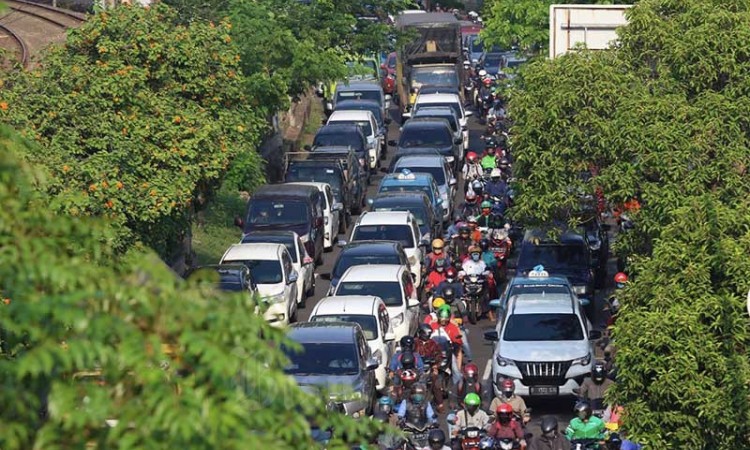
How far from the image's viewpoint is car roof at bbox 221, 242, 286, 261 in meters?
28.0

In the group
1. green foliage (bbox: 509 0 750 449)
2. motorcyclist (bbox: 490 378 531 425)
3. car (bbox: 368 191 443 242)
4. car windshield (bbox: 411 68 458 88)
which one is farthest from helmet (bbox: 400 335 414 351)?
car windshield (bbox: 411 68 458 88)

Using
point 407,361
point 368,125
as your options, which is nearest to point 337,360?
point 407,361

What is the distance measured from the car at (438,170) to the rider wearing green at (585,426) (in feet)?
59.4

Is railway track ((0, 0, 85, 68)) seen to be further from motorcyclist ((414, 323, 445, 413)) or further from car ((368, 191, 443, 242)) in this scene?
motorcyclist ((414, 323, 445, 413))

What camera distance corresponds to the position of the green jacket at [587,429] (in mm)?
18938

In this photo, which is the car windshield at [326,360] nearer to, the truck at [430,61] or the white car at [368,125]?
the white car at [368,125]

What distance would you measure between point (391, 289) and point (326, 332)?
15.0 ft

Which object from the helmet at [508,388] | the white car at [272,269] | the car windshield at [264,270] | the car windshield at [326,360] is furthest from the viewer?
the car windshield at [264,270]

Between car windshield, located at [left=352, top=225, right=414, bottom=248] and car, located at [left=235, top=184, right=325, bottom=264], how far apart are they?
1097 millimetres

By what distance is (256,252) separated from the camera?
28.2m

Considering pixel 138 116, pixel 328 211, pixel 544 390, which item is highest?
pixel 138 116

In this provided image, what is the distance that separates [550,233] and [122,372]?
69.5 feet

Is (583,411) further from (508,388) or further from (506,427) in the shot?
(508,388)

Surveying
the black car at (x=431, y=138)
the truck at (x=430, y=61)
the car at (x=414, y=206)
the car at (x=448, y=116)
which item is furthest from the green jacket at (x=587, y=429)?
the truck at (x=430, y=61)
